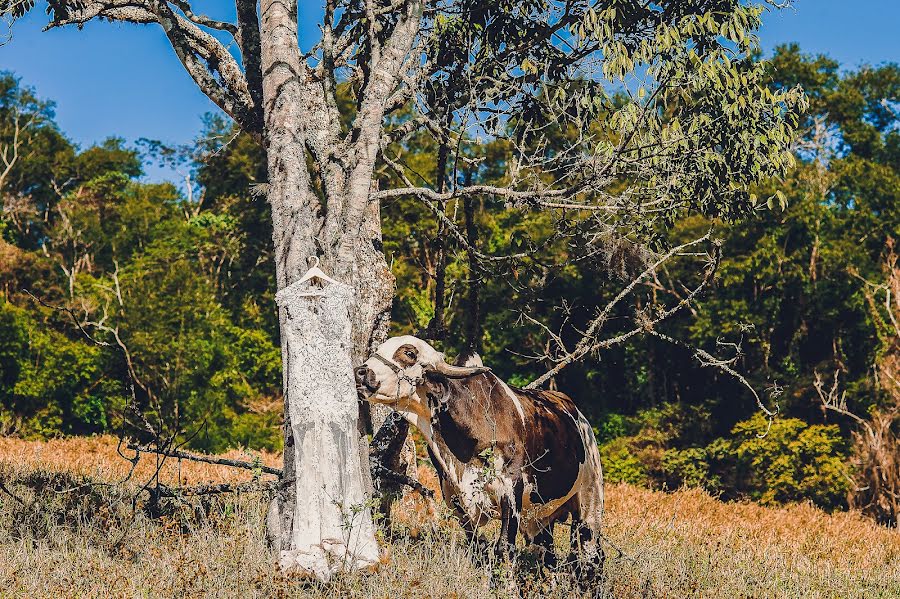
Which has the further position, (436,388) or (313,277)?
(436,388)

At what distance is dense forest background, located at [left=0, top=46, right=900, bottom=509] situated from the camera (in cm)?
2238

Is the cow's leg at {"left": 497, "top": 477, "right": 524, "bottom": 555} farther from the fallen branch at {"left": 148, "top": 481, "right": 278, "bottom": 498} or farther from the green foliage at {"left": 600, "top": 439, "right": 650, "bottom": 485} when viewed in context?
the green foliage at {"left": 600, "top": 439, "right": 650, "bottom": 485}

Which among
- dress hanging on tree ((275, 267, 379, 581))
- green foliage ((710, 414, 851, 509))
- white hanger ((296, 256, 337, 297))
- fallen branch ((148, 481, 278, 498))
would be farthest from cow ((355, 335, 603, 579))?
green foliage ((710, 414, 851, 509))

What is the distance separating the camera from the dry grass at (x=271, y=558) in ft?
19.0

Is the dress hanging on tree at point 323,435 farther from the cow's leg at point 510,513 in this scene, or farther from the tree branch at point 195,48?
the tree branch at point 195,48

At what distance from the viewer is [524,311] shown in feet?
49.2

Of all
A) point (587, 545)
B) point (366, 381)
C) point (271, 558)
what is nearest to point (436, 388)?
point (366, 381)

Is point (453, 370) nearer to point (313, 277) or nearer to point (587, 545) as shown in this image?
point (313, 277)

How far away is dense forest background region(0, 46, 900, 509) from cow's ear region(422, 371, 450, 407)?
3142 millimetres

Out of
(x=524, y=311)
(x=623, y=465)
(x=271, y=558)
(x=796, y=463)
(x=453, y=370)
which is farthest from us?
(x=623, y=465)

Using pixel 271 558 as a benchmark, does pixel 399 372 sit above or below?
above

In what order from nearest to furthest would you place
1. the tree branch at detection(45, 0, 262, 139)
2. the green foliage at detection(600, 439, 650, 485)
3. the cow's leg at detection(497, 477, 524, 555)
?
the cow's leg at detection(497, 477, 524, 555) → the tree branch at detection(45, 0, 262, 139) → the green foliage at detection(600, 439, 650, 485)

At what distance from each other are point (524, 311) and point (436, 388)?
27.7 feet

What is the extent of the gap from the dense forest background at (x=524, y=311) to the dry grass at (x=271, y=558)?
2.98 meters
